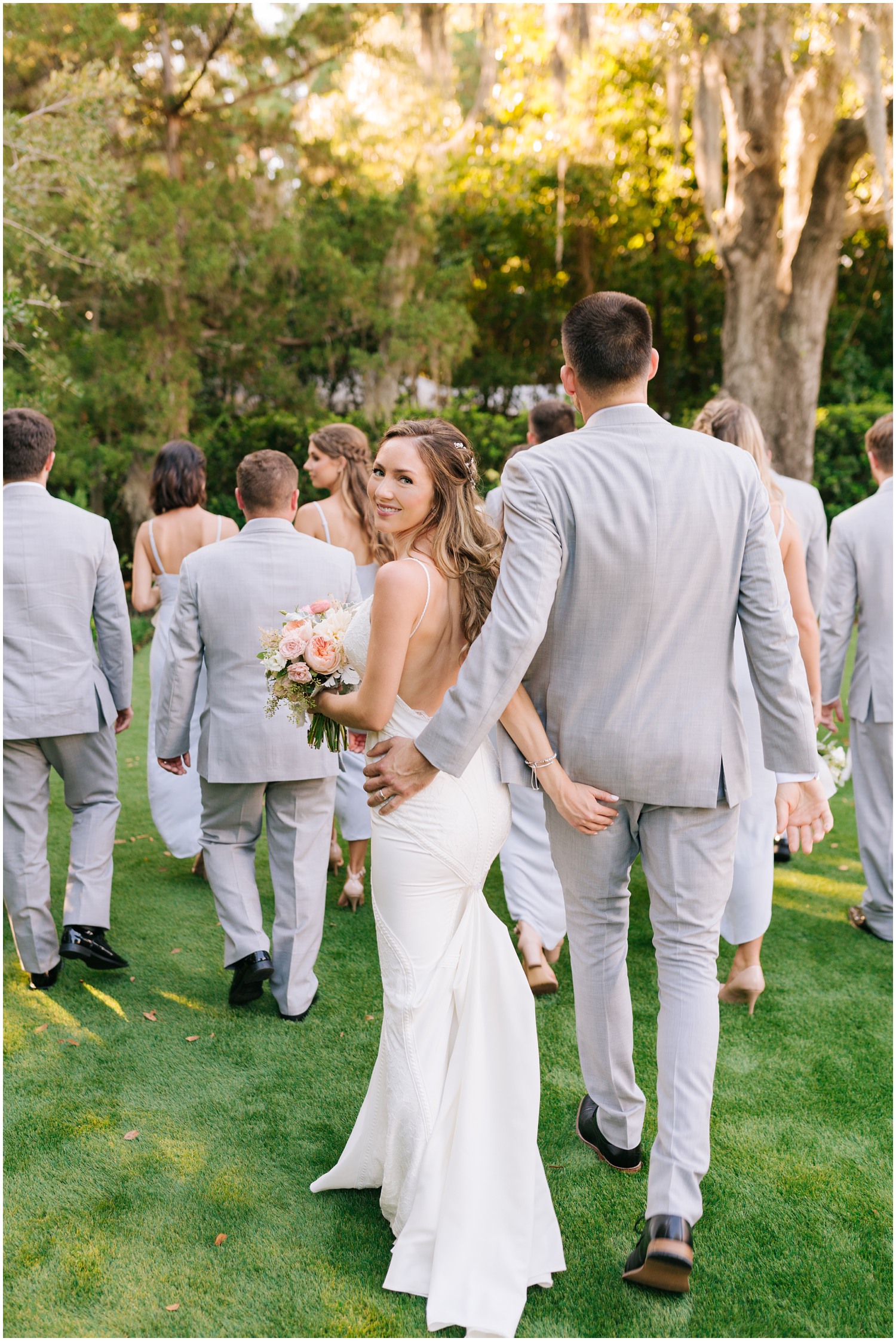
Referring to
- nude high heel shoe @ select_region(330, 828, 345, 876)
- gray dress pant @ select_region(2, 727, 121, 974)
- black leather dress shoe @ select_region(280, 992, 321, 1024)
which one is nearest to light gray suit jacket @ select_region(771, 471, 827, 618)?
black leather dress shoe @ select_region(280, 992, 321, 1024)

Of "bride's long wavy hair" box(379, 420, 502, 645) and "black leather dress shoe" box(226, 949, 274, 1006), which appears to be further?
"black leather dress shoe" box(226, 949, 274, 1006)

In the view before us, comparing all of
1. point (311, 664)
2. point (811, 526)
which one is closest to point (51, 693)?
point (311, 664)

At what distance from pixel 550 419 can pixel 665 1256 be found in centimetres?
327

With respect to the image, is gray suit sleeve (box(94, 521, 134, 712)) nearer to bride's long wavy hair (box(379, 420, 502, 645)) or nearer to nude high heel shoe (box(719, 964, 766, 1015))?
bride's long wavy hair (box(379, 420, 502, 645))

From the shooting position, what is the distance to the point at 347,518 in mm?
4984

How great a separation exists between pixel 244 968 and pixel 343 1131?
2.99 ft

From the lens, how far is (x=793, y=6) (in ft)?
31.9

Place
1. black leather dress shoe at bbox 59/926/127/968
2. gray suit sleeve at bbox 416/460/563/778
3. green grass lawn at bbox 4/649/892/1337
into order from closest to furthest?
gray suit sleeve at bbox 416/460/563/778, green grass lawn at bbox 4/649/892/1337, black leather dress shoe at bbox 59/926/127/968

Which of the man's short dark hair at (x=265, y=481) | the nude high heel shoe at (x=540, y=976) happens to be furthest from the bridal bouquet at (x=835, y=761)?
the man's short dark hair at (x=265, y=481)

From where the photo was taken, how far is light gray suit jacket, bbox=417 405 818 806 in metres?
2.32

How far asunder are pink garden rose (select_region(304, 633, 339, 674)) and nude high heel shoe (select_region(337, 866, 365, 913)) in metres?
2.35

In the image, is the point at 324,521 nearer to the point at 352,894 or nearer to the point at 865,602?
the point at 352,894

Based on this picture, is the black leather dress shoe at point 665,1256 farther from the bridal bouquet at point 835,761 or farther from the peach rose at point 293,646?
the bridal bouquet at point 835,761

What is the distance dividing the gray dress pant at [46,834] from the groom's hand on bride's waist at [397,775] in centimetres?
206
